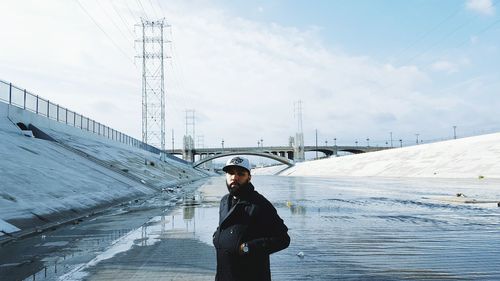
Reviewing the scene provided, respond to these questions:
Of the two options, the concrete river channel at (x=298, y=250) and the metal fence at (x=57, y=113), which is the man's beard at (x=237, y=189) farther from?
the metal fence at (x=57, y=113)

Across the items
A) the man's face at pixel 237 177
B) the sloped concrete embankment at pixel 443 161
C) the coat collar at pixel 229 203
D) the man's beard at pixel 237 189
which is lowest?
the coat collar at pixel 229 203

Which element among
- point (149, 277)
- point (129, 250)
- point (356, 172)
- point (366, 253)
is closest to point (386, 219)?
point (366, 253)

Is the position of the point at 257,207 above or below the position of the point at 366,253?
above

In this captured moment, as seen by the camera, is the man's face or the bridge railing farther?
the bridge railing

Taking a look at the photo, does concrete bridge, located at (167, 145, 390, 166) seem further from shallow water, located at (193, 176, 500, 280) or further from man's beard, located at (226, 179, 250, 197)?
man's beard, located at (226, 179, 250, 197)

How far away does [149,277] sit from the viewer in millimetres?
7008

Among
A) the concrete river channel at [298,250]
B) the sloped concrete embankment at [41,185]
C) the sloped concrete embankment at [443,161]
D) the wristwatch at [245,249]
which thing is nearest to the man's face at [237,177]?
the wristwatch at [245,249]

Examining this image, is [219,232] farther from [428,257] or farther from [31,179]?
A: [31,179]

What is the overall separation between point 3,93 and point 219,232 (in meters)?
30.3

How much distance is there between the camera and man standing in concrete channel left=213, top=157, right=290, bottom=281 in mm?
3543

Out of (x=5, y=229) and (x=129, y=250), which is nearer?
(x=129, y=250)

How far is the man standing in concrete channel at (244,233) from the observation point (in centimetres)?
354

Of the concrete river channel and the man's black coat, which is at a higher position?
the man's black coat

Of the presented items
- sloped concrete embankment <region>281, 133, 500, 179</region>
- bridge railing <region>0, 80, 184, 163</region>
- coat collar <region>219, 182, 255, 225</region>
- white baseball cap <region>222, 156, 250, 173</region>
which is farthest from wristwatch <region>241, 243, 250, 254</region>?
sloped concrete embankment <region>281, 133, 500, 179</region>
